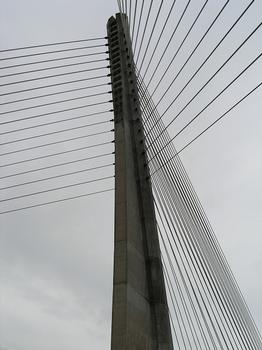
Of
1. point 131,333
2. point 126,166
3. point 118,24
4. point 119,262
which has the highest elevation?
point 118,24

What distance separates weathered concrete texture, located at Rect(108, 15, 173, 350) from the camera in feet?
30.3

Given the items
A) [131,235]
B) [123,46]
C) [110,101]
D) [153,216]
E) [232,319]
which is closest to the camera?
[131,235]

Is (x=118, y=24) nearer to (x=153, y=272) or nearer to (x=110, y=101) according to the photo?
(x=110, y=101)

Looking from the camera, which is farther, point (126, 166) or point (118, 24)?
point (118, 24)

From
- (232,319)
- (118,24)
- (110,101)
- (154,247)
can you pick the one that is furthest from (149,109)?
(232,319)

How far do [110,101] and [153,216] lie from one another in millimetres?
4561

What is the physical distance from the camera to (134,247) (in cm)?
1062

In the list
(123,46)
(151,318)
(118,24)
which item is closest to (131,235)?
(151,318)

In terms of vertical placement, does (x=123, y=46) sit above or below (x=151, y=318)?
above

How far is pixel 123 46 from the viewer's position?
15523 mm

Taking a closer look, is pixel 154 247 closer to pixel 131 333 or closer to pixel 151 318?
pixel 151 318

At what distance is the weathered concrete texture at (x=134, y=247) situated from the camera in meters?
9.24

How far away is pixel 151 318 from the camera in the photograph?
1031 centimetres

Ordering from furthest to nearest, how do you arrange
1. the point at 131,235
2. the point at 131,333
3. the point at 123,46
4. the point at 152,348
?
the point at 123,46 → the point at 131,235 → the point at 152,348 → the point at 131,333
